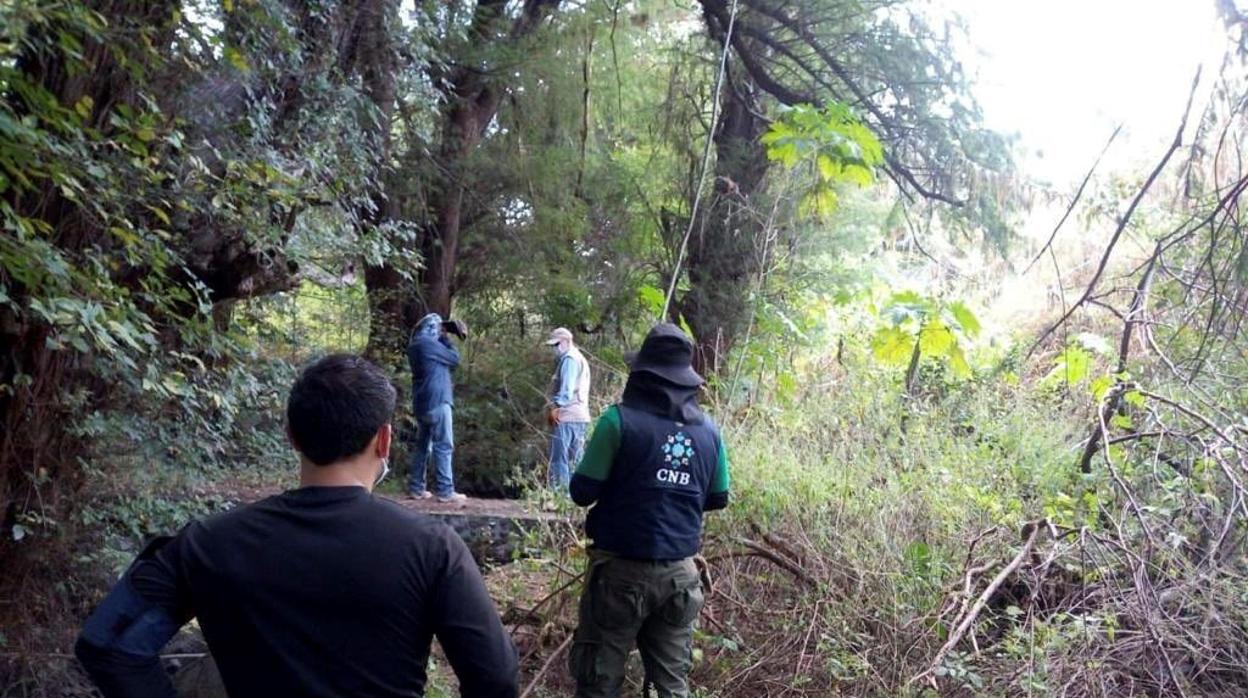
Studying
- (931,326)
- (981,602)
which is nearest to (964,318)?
(931,326)

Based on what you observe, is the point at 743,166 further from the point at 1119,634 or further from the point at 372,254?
the point at 1119,634

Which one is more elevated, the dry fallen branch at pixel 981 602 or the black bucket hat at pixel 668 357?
the black bucket hat at pixel 668 357

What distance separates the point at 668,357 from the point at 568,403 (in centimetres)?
483

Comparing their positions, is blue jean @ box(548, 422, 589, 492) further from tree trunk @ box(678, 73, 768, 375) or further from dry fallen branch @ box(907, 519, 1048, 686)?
dry fallen branch @ box(907, 519, 1048, 686)

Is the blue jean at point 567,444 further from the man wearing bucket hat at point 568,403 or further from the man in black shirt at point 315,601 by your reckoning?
the man in black shirt at point 315,601

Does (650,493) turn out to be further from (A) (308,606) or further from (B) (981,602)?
(A) (308,606)

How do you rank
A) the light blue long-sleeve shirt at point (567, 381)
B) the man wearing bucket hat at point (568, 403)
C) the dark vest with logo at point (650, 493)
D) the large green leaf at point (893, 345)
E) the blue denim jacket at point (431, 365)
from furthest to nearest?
the blue denim jacket at point (431, 365) → the light blue long-sleeve shirt at point (567, 381) → the man wearing bucket hat at point (568, 403) → the large green leaf at point (893, 345) → the dark vest with logo at point (650, 493)

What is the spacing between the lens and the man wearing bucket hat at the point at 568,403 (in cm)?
877

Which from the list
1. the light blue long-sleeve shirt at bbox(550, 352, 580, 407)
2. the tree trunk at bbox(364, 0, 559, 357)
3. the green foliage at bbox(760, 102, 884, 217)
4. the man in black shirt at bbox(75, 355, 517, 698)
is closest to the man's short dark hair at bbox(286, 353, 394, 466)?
the man in black shirt at bbox(75, 355, 517, 698)

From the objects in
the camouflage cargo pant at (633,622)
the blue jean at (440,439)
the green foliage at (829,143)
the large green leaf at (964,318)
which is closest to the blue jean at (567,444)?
the blue jean at (440,439)

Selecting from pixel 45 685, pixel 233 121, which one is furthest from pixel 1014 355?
pixel 45 685

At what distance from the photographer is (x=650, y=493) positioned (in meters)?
4.08

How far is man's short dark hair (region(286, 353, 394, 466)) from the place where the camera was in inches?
78.7

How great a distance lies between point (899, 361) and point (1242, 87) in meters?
4.74
